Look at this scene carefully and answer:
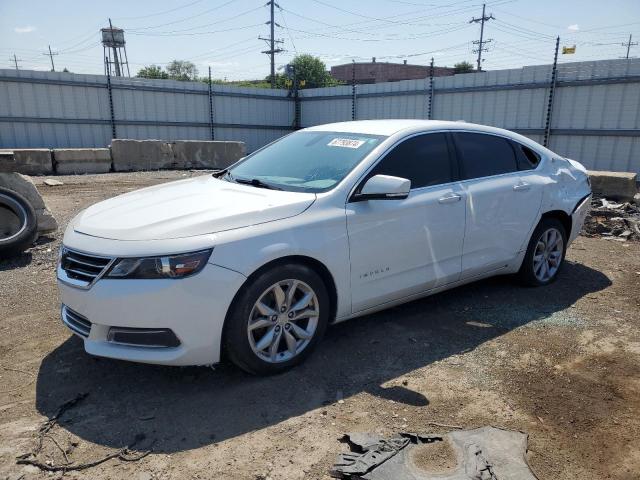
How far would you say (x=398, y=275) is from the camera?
12.7 feet

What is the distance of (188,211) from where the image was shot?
3303 mm

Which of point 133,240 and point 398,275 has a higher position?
point 133,240

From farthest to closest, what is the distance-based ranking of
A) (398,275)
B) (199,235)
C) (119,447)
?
(398,275), (199,235), (119,447)

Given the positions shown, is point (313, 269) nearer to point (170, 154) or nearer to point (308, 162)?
point (308, 162)

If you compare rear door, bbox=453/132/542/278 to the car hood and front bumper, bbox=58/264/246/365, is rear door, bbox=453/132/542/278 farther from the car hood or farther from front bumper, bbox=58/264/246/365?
front bumper, bbox=58/264/246/365

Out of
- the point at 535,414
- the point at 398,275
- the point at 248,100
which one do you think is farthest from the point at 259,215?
the point at 248,100

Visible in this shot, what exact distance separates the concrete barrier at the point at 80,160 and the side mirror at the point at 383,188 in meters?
12.7

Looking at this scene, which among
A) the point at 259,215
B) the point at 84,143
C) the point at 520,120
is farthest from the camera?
the point at 84,143

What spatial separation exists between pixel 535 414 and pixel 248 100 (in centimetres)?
1847

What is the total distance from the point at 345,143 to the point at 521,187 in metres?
1.82

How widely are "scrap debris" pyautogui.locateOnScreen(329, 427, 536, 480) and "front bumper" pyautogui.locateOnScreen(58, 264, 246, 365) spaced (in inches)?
39.8

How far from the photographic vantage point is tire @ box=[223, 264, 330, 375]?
10.2ft

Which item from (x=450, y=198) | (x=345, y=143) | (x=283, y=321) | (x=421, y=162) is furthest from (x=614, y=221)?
(x=283, y=321)

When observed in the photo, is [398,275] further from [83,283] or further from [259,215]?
[83,283]
